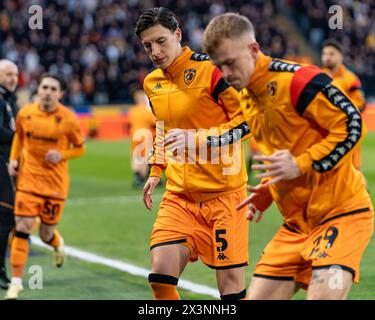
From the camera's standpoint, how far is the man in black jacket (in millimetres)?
8969

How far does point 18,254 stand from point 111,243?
3.02 meters

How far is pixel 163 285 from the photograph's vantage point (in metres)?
5.93

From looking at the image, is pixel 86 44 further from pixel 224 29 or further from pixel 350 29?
pixel 224 29

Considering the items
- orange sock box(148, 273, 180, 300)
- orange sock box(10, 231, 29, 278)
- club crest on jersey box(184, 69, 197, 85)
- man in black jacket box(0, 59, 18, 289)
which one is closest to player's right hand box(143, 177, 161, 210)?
orange sock box(148, 273, 180, 300)

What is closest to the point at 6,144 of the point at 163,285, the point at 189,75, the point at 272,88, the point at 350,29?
the point at 189,75

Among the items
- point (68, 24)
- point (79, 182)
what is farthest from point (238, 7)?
point (79, 182)

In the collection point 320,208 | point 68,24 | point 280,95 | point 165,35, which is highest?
point 68,24

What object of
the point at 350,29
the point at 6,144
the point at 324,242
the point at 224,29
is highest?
the point at 350,29

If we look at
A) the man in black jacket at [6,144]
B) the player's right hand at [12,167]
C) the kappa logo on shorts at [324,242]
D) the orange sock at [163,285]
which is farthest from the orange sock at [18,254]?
the kappa logo on shorts at [324,242]

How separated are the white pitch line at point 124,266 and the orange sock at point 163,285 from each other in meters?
2.12

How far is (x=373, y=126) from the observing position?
33.0m

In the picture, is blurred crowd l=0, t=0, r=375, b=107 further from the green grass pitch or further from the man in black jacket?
the man in black jacket

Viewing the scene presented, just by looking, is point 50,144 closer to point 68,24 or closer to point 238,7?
point 68,24
